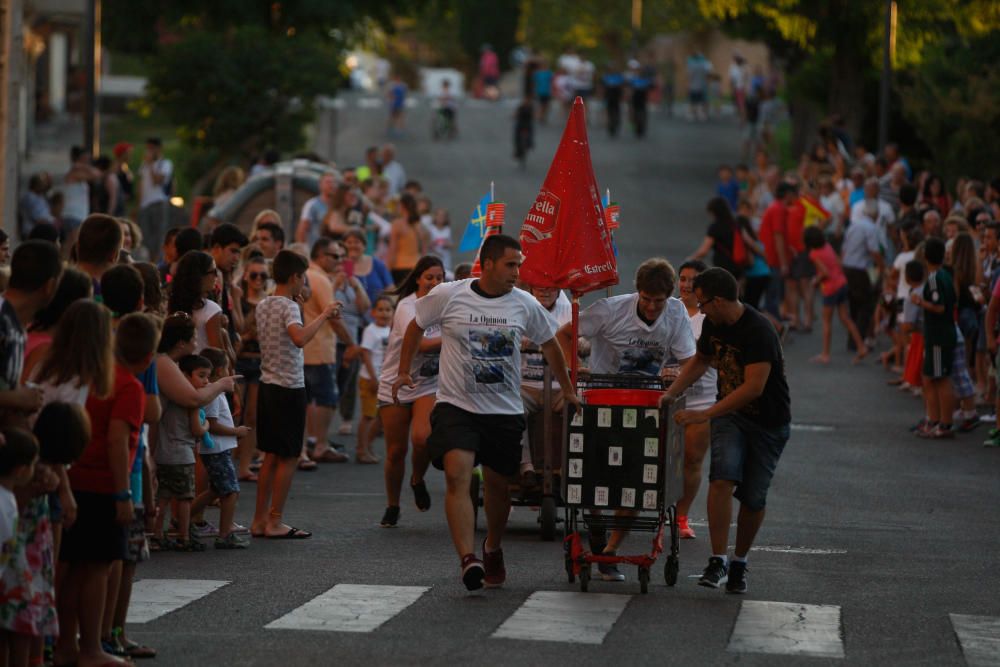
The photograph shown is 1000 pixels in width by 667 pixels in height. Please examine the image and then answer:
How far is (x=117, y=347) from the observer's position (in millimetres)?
8750

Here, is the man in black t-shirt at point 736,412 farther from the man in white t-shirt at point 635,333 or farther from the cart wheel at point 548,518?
the cart wheel at point 548,518

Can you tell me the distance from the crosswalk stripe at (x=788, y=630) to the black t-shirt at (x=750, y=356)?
1.07 meters

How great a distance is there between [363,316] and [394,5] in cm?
2966

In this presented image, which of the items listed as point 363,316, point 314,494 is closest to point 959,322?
point 363,316

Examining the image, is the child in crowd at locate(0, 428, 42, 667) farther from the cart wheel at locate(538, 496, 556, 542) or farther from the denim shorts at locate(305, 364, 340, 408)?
the denim shorts at locate(305, 364, 340, 408)

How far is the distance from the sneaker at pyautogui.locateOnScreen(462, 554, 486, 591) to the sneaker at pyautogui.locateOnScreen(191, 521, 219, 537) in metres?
2.42

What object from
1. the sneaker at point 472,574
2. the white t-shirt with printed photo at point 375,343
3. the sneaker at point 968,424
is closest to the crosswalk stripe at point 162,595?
the sneaker at point 472,574

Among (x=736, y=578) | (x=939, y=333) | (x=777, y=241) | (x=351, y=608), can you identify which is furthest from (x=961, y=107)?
(x=351, y=608)

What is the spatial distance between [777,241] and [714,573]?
53.3 feet

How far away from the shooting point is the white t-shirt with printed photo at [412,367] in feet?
43.3

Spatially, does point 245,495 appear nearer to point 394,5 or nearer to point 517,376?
point 517,376

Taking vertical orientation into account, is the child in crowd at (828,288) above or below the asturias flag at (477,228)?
below

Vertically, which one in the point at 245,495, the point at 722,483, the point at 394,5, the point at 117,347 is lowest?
the point at 245,495

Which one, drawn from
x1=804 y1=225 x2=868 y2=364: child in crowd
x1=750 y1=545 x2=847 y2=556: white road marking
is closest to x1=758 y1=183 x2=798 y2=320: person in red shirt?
x1=804 y1=225 x2=868 y2=364: child in crowd
